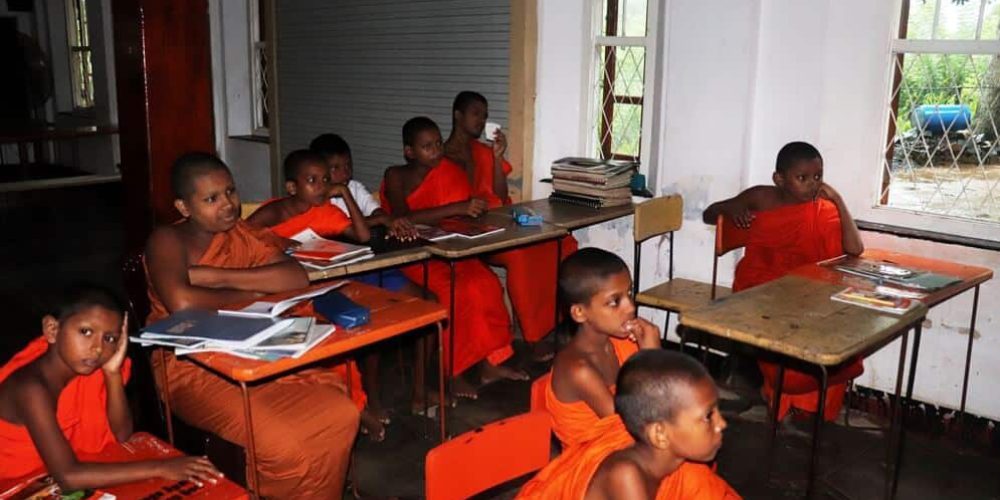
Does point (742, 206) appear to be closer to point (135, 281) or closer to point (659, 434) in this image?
point (659, 434)

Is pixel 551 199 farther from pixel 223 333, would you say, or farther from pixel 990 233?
pixel 223 333

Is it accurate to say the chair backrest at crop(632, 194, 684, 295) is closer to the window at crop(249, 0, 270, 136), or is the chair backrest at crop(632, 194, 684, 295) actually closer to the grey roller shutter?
the grey roller shutter

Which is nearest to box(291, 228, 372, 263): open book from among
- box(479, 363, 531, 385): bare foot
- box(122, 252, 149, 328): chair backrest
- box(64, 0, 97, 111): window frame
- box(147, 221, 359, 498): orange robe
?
box(147, 221, 359, 498): orange robe

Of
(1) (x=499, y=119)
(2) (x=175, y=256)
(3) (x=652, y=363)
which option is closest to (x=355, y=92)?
(1) (x=499, y=119)

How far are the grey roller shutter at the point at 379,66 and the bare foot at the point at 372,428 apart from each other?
2.28 meters

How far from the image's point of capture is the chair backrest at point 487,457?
5.92 ft

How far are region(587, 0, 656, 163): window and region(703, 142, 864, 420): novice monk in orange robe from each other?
1112 millimetres

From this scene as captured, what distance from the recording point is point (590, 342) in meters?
2.58

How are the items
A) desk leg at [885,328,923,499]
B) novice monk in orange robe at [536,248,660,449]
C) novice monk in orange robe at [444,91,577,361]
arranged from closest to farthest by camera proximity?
novice monk in orange robe at [536,248,660,449], desk leg at [885,328,923,499], novice monk in orange robe at [444,91,577,361]

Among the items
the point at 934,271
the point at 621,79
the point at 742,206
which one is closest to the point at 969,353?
the point at 934,271

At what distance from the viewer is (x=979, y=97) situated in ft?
13.0

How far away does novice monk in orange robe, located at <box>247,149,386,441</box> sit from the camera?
4.00 meters

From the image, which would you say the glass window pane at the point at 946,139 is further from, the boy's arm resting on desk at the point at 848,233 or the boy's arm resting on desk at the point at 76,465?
the boy's arm resting on desk at the point at 76,465

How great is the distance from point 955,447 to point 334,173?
3234 millimetres
